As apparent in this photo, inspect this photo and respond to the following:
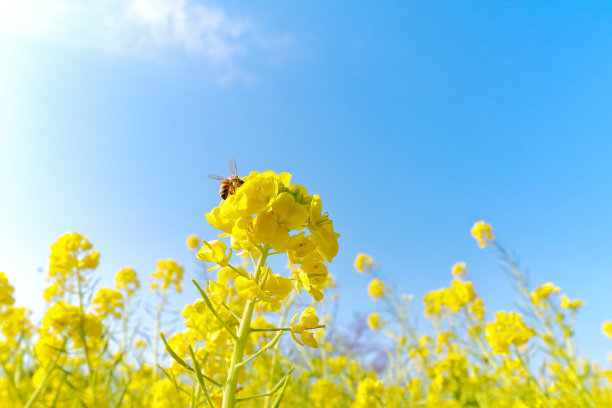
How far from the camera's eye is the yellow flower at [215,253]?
4.65ft

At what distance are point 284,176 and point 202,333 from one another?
1141 millimetres

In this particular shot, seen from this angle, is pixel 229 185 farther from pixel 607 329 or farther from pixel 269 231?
pixel 607 329

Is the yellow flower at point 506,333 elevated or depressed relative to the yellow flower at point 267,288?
elevated

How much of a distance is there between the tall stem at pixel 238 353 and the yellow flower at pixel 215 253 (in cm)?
14

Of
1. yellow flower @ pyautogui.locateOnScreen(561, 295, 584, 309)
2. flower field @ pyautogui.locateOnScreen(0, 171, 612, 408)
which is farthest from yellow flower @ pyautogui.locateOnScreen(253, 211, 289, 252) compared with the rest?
yellow flower @ pyautogui.locateOnScreen(561, 295, 584, 309)

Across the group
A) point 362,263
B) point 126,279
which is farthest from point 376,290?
point 126,279

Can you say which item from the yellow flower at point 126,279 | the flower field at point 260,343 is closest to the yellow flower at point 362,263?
the flower field at point 260,343

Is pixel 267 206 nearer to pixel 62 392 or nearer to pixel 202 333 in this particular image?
pixel 202 333

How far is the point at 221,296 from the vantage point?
1.45 meters

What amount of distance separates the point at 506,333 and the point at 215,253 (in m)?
3.51

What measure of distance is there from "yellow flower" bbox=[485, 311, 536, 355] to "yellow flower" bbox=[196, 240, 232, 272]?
343cm

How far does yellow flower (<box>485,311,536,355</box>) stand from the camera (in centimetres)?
372

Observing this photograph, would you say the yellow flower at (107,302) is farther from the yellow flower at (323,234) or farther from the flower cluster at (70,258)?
the yellow flower at (323,234)

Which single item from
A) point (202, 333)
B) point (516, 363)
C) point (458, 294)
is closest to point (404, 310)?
point (458, 294)
